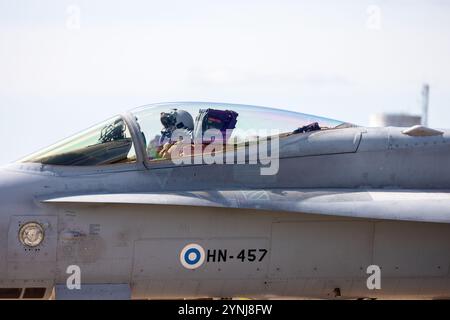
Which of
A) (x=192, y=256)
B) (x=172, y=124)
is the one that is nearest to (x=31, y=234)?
(x=192, y=256)

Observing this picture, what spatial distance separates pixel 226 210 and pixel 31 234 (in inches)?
79.9

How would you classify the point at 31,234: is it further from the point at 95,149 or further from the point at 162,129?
the point at 162,129

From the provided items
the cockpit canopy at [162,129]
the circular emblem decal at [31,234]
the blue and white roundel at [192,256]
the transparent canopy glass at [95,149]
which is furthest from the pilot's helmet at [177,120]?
the circular emblem decal at [31,234]

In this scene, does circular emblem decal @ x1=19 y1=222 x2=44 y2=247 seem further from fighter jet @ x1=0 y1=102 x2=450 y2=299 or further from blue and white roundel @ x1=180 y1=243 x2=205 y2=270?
blue and white roundel @ x1=180 y1=243 x2=205 y2=270

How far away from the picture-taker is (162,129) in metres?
9.67

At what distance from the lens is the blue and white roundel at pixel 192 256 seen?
29.8ft

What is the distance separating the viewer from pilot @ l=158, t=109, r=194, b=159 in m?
9.56

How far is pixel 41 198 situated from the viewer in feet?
29.3

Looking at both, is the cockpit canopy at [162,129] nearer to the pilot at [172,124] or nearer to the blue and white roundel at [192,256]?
the pilot at [172,124]

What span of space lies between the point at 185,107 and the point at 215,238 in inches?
64.2

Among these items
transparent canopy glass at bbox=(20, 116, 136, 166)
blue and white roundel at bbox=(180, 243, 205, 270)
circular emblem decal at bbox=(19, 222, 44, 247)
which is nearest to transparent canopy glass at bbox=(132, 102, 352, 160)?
transparent canopy glass at bbox=(20, 116, 136, 166)
